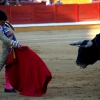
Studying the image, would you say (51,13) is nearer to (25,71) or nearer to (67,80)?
(67,80)

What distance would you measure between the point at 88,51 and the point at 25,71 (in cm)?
81

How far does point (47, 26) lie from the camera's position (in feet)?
49.8

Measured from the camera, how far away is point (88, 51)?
15.7ft

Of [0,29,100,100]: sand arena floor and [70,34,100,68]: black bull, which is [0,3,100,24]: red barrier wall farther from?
[70,34,100,68]: black bull

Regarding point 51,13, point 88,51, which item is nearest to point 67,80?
point 88,51

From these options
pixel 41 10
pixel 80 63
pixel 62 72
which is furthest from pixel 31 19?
pixel 80 63

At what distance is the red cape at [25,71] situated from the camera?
15.1 feet

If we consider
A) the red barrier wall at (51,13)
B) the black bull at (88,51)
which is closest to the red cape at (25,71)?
the black bull at (88,51)

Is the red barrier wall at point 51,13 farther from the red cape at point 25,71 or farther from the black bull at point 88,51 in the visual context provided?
the red cape at point 25,71

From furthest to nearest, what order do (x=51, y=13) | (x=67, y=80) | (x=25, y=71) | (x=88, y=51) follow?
(x=51, y=13)
(x=67, y=80)
(x=88, y=51)
(x=25, y=71)

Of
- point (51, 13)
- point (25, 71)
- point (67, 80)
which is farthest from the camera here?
point (51, 13)

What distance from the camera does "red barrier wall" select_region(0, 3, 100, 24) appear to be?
17125 mm

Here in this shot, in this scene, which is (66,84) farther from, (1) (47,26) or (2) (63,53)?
(1) (47,26)

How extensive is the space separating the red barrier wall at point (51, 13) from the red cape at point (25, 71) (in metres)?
12.4
